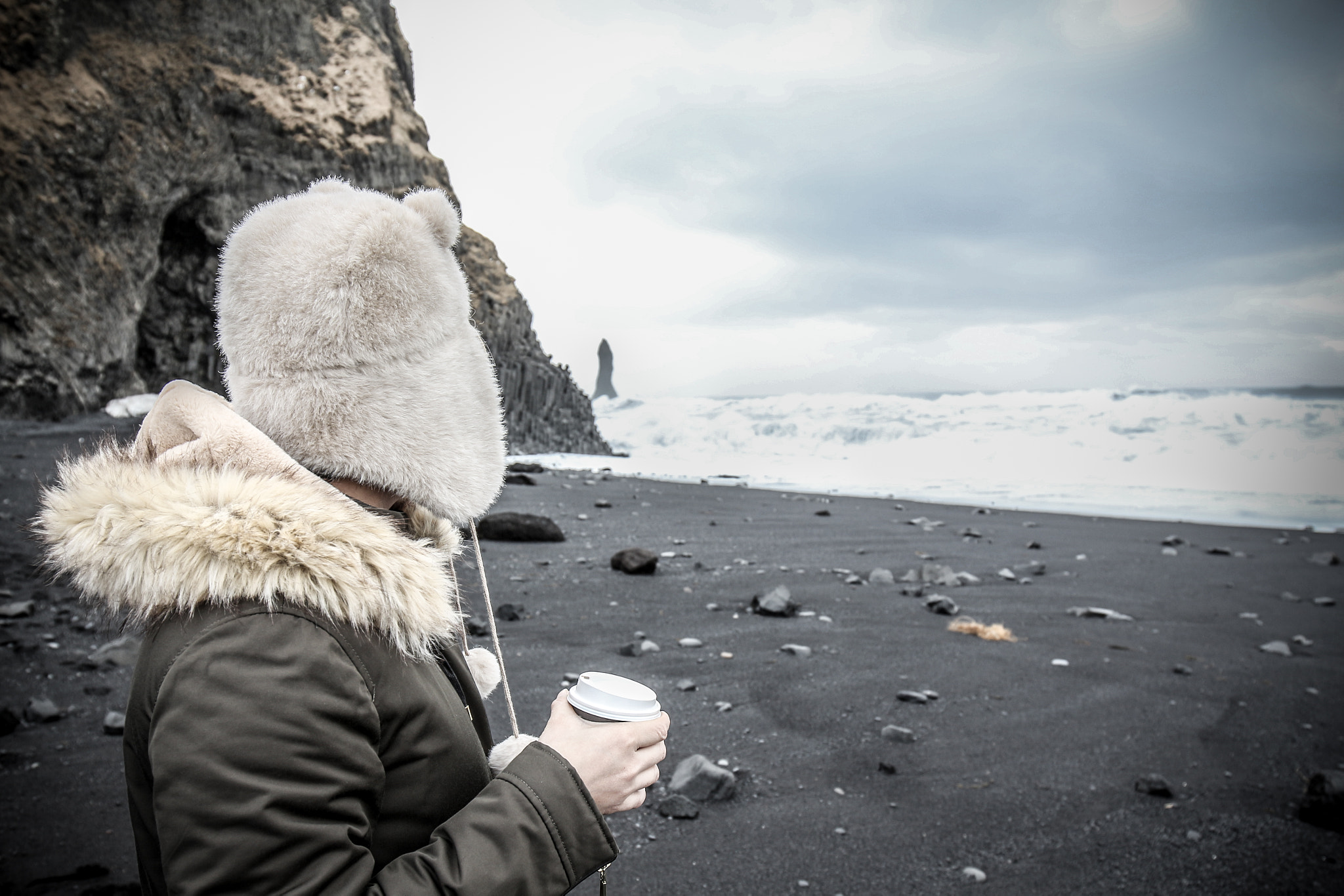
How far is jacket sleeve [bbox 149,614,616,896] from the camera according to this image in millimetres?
794

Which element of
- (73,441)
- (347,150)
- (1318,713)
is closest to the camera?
(1318,713)

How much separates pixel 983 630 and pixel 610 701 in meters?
4.20

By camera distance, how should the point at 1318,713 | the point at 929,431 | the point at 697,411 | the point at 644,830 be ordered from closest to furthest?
the point at 644,830
the point at 1318,713
the point at 929,431
the point at 697,411

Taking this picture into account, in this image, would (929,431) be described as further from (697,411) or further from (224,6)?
(224,6)

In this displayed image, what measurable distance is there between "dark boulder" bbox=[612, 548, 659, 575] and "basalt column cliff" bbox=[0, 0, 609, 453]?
12.0 feet

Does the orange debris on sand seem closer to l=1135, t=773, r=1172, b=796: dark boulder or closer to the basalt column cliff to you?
l=1135, t=773, r=1172, b=796: dark boulder

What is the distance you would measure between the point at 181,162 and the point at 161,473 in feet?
64.1

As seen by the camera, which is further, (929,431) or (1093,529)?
(929,431)

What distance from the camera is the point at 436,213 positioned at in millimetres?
1298

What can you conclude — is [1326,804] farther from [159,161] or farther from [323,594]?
[159,161]

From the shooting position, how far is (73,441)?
10.6 meters

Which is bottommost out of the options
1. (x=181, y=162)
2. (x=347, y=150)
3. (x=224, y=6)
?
(x=181, y=162)

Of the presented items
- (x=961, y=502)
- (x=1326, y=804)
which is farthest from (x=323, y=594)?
(x=961, y=502)

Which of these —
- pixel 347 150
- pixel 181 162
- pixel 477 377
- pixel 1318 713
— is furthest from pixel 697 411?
pixel 477 377
